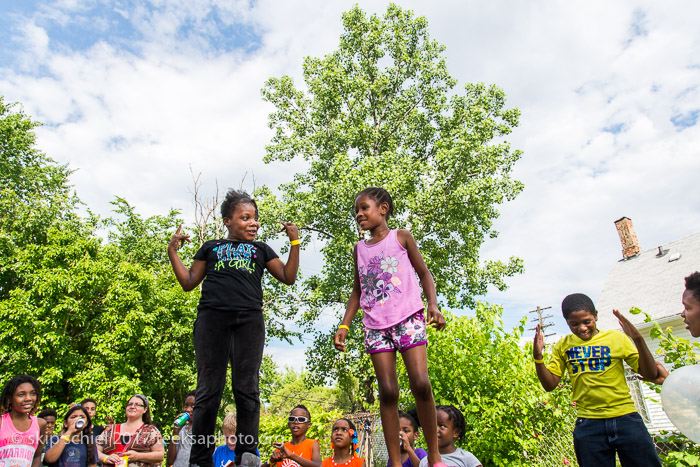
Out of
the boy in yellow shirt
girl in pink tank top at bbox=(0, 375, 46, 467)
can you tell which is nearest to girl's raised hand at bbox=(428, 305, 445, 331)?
the boy in yellow shirt

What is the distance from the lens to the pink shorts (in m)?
3.09

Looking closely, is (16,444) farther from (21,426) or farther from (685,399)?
(685,399)

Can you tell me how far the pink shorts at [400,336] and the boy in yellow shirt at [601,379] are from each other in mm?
947

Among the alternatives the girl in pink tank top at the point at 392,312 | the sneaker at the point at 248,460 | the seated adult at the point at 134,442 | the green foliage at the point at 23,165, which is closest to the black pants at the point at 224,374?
the sneaker at the point at 248,460

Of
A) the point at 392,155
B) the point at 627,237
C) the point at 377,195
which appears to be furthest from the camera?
the point at 627,237

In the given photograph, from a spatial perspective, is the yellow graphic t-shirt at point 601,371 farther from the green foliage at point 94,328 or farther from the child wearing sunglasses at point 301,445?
the green foliage at point 94,328

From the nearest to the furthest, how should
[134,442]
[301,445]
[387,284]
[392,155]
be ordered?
[387,284] → [134,442] → [301,445] → [392,155]

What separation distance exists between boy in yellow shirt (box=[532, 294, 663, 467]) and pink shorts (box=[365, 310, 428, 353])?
95cm

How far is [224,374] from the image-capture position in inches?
125

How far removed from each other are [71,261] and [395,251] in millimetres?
18283

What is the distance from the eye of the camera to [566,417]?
629cm

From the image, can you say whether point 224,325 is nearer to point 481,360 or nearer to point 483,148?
point 481,360

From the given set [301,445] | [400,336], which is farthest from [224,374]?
[301,445]

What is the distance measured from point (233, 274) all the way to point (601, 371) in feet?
8.96
